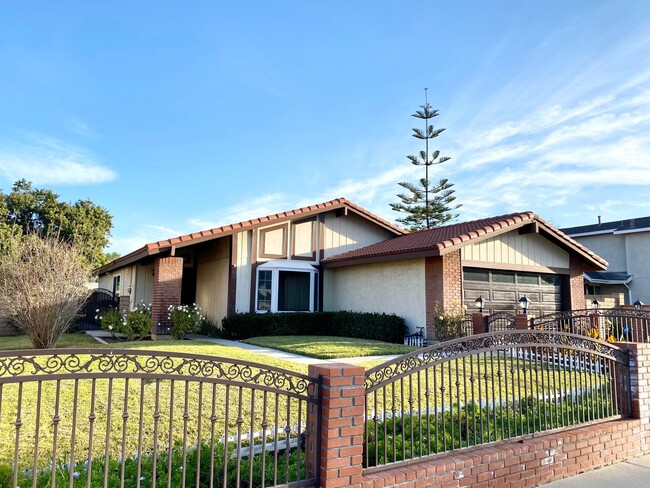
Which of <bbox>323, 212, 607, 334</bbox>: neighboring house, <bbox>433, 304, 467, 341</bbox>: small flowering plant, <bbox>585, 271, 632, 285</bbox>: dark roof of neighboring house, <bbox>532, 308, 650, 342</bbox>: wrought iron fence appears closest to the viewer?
<bbox>532, 308, 650, 342</bbox>: wrought iron fence

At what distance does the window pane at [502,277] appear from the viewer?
47.0 feet

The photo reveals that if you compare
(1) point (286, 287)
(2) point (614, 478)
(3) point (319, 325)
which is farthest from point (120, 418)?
(1) point (286, 287)

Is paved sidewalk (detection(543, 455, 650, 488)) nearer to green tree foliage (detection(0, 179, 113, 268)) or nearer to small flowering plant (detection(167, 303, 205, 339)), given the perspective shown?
small flowering plant (detection(167, 303, 205, 339))

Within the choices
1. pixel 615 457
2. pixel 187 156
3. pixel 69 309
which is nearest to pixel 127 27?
pixel 187 156

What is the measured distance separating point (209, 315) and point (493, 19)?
13024 mm

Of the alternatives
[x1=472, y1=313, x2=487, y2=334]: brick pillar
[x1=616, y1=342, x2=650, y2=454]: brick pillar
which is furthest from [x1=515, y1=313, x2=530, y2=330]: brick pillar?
[x1=616, y1=342, x2=650, y2=454]: brick pillar

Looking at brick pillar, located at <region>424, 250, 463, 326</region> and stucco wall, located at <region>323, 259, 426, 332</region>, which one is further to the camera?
stucco wall, located at <region>323, 259, 426, 332</region>

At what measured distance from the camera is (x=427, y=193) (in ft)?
99.8

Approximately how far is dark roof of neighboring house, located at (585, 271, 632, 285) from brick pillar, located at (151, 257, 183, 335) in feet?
71.0

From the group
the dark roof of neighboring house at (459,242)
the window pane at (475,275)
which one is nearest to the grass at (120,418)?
the dark roof of neighboring house at (459,242)

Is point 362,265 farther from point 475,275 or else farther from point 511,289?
point 511,289

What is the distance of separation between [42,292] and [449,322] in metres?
10.4

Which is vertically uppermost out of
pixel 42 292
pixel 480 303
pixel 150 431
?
pixel 42 292

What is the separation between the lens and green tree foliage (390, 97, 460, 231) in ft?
98.7
